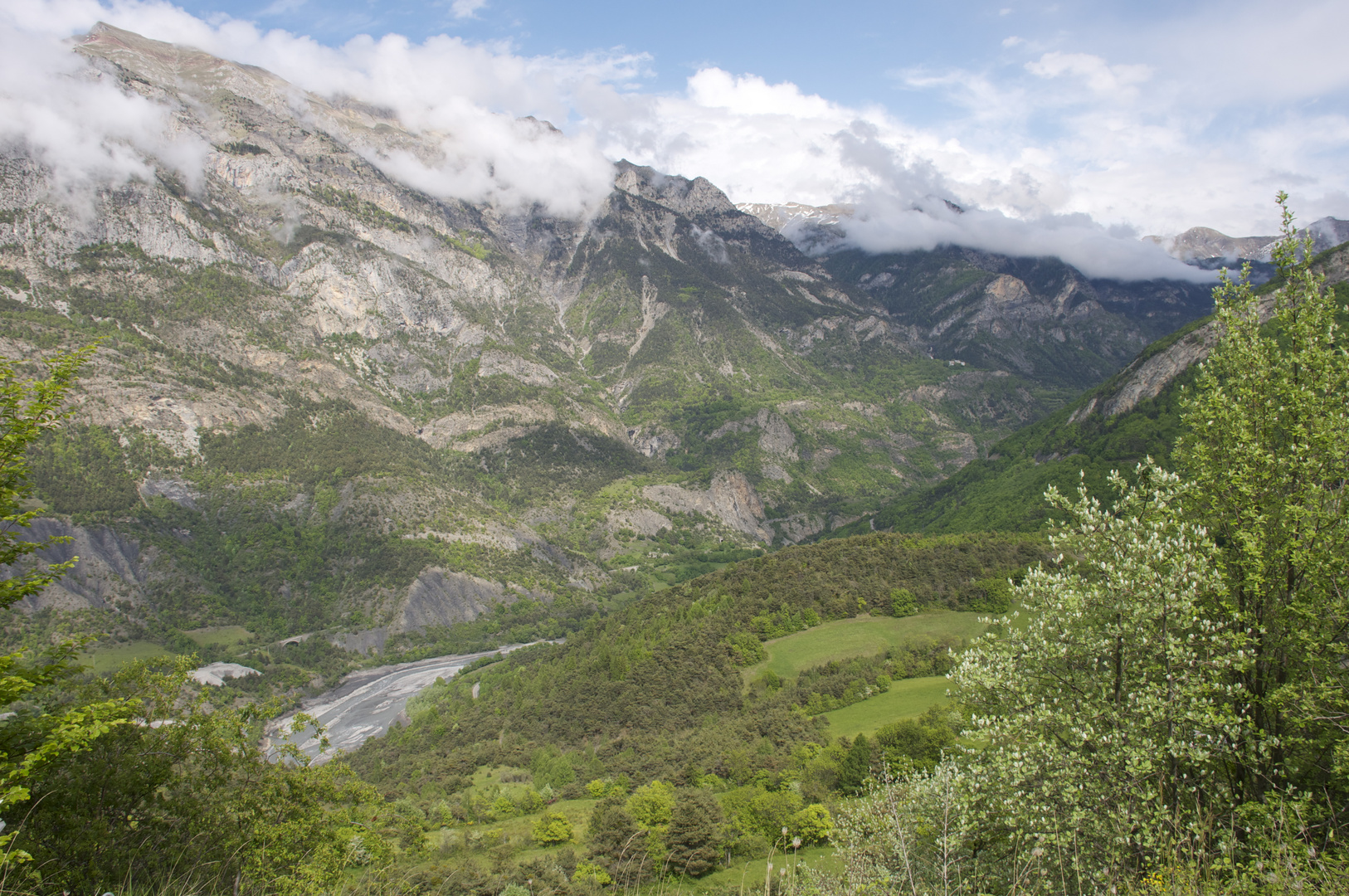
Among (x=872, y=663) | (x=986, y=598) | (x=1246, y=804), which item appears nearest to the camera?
(x=1246, y=804)

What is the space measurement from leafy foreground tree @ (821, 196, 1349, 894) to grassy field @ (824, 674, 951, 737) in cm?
4990

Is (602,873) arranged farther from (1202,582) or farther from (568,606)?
(568,606)

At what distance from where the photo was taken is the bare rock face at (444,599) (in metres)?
183

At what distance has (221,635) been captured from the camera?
171625 millimetres

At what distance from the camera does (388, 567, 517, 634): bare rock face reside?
183125mm

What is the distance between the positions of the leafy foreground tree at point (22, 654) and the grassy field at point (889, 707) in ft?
188

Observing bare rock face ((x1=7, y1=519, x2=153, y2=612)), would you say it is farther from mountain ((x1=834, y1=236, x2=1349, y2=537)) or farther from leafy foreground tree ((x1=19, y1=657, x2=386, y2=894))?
mountain ((x1=834, y1=236, x2=1349, y2=537))

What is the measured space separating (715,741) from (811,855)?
23.9 m

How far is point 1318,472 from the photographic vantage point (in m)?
11.5

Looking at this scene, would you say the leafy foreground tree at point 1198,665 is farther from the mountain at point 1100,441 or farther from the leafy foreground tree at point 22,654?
the mountain at point 1100,441

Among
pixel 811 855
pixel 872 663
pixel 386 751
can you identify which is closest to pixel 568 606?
pixel 386 751

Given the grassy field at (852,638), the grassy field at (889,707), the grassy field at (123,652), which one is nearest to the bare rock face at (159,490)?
the grassy field at (123,652)

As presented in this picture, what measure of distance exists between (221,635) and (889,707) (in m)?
181

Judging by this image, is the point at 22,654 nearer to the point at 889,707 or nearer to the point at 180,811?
the point at 180,811
